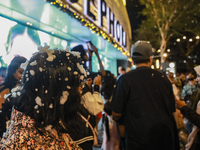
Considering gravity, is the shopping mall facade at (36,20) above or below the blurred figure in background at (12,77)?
above

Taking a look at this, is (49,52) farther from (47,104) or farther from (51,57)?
(47,104)

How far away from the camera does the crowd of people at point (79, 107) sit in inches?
45.8

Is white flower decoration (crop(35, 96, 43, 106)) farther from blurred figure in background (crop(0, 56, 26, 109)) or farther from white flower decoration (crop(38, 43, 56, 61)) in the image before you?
blurred figure in background (crop(0, 56, 26, 109))

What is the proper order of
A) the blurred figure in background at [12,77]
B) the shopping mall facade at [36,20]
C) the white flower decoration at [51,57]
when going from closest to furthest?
the white flower decoration at [51,57] < the blurred figure in background at [12,77] < the shopping mall facade at [36,20]

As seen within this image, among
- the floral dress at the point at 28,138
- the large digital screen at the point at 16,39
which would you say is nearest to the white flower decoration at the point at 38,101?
the floral dress at the point at 28,138

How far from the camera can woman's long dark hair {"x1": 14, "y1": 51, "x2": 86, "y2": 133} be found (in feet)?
3.83

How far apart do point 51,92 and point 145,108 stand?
112cm

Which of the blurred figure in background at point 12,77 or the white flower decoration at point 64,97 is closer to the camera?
the white flower decoration at point 64,97

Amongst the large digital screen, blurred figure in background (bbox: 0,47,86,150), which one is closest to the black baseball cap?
blurred figure in background (bbox: 0,47,86,150)

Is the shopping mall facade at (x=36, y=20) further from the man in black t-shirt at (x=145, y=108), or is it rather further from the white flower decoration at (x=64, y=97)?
the white flower decoration at (x=64, y=97)

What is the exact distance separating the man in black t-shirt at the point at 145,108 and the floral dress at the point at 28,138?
2.82 feet

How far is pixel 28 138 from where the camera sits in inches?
42.4

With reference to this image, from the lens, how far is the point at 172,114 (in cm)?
196

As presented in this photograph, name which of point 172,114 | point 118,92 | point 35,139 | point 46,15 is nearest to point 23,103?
point 35,139
